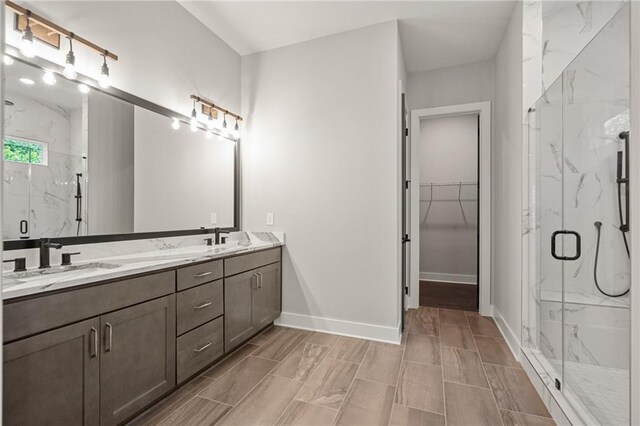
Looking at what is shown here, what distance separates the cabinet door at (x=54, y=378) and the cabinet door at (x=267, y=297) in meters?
1.35

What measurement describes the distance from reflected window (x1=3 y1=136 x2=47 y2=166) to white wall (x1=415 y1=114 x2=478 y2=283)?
458 centimetres

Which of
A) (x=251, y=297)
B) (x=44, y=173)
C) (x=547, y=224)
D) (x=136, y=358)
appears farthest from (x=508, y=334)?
(x=44, y=173)

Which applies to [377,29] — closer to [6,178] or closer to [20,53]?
[20,53]

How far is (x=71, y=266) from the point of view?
168 centimetres

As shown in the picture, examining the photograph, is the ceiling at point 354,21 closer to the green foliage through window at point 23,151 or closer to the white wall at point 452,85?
the white wall at point 452,85

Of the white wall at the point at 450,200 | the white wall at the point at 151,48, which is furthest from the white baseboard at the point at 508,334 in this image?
the white wall at the point at 151,48

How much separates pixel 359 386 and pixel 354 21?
9.71 ft

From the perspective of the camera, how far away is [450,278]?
4.93 m

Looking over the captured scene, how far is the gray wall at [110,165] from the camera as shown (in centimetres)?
194

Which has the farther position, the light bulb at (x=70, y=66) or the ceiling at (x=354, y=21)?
the ceiling at (x=354, y=21)

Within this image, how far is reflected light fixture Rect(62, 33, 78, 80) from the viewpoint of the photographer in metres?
1.73

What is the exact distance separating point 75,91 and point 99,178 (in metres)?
0.53

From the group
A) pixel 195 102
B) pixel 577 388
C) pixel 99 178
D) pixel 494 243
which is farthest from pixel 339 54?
pixel 577 388

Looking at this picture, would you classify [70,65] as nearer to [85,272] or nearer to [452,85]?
[85,272]
